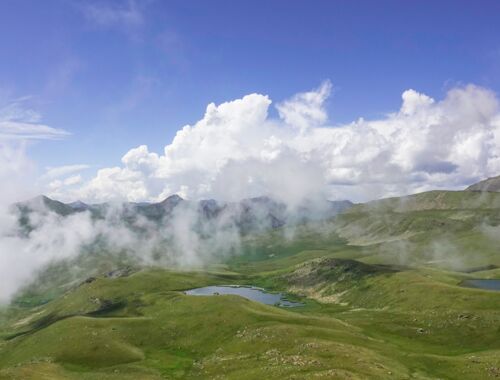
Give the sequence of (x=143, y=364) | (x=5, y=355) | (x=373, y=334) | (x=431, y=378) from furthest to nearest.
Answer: (x=5, y=355) < (x=373, y=334) < (x=143, y=364) < (x=431, y=378)

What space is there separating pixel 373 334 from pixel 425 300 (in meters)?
52.4

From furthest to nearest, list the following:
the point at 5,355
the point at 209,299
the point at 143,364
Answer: the point at 209,299 → the point at 5,355 → the point at 143,364

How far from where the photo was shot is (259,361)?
257 feet

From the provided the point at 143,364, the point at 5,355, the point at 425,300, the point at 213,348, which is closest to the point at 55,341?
the point at 5,355

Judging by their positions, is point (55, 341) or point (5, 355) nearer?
point (55, 341)

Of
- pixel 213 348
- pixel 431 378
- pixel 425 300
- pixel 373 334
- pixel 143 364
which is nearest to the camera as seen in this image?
pixel 431 378

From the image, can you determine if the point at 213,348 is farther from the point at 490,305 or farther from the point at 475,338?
the point at 490,305

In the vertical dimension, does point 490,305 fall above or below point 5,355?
above

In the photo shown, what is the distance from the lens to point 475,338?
9869cm

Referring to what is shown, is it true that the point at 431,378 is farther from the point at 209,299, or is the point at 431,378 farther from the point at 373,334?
the point at 209,299

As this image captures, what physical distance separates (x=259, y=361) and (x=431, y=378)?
2755 centimetres

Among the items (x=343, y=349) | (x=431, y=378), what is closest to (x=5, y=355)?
(x=343, y=349)

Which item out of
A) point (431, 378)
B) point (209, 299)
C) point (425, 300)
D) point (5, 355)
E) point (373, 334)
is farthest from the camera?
point (425, 300)

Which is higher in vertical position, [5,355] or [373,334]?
[373,334]
